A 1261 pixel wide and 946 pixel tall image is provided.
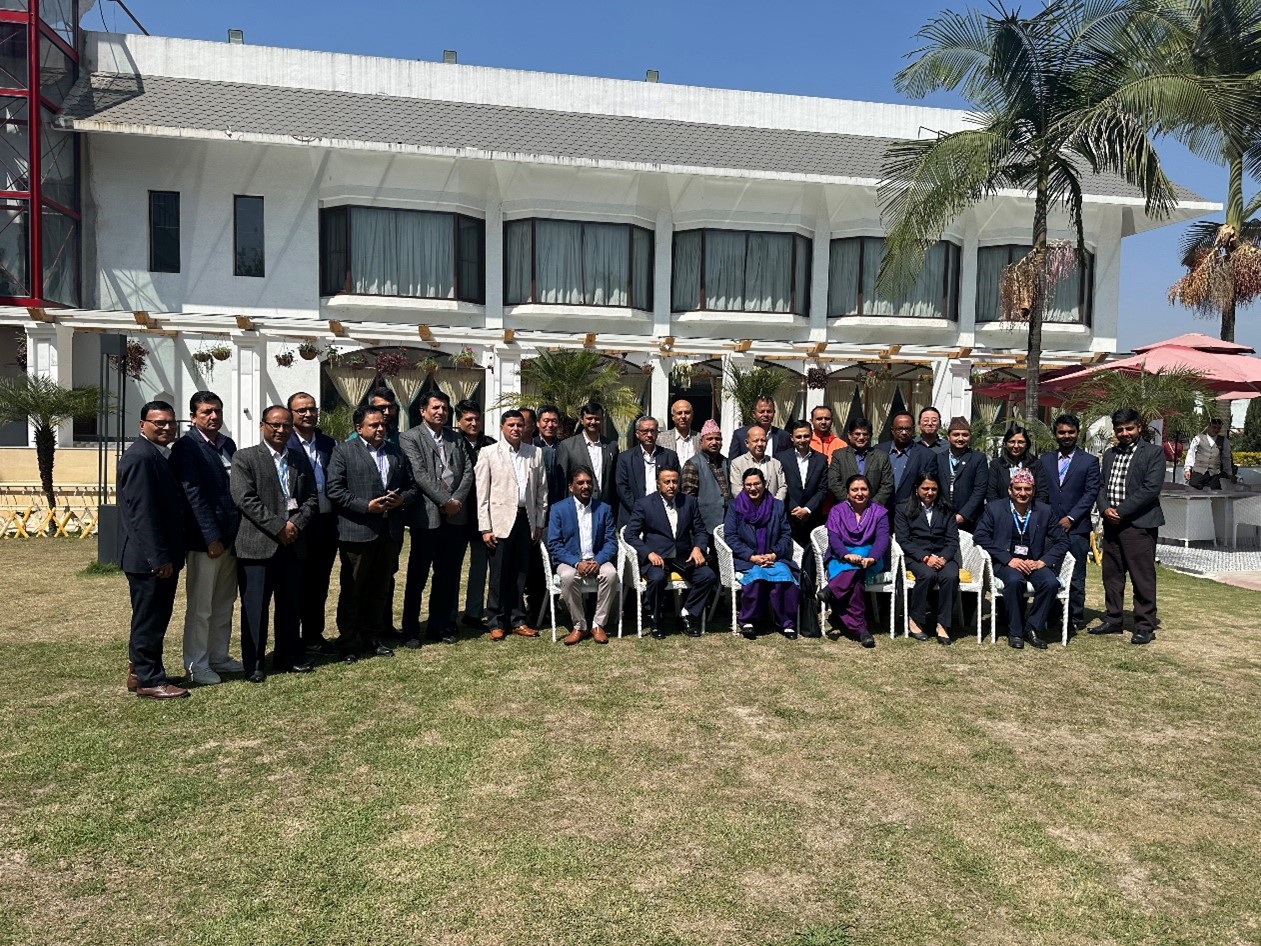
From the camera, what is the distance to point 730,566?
809 cm

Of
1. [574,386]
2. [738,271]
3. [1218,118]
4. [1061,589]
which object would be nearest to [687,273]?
[738,271]

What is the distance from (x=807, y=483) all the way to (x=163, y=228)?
1536 centimetres

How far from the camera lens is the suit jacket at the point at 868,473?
8.61 m

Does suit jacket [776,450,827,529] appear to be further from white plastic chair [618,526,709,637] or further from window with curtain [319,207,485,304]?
window with curtain [319,207,485,304]

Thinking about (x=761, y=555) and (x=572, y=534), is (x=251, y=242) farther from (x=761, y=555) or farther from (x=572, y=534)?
(x=761, y=555)

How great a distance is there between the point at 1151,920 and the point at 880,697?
9.06 ft

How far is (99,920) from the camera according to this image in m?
→ 3.45

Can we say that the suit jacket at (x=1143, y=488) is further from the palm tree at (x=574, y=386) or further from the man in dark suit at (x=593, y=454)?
the palm tree at (x=574, y=386)

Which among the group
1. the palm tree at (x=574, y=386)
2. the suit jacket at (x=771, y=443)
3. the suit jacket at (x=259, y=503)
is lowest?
the suit jacket at (x=259, y=503)

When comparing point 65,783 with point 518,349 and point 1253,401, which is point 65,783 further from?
point 1253,401

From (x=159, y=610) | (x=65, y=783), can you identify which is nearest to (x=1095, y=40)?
(x=159, y=610)

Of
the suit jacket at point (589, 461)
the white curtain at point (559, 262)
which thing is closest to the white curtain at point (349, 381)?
the white curtain at point (559, 262)

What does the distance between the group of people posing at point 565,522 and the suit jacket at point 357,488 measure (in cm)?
2

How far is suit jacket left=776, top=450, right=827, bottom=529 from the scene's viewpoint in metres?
8.76
